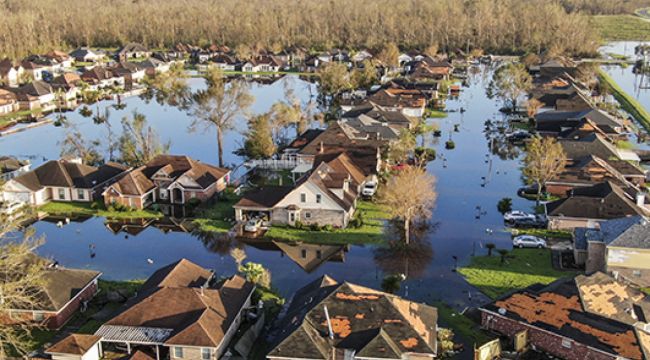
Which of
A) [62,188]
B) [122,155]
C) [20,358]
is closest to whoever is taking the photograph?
[20,358]

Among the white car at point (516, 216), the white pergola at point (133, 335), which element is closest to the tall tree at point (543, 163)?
the white car at point (516, 216)

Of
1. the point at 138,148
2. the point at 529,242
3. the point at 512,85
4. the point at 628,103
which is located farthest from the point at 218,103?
the point at 628,103

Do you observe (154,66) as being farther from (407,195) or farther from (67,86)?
(407,195)

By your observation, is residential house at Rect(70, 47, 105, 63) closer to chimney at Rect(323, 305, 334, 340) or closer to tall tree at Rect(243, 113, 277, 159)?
tall tree at Rect(243, 113, 277, 159)

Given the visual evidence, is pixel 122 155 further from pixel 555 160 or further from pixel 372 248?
pixel 555 160

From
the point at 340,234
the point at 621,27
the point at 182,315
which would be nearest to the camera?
the point at 182,315

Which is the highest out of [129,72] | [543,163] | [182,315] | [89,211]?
[543,163]

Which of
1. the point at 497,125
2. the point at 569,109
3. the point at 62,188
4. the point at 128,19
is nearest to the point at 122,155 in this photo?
the point at 62,188
